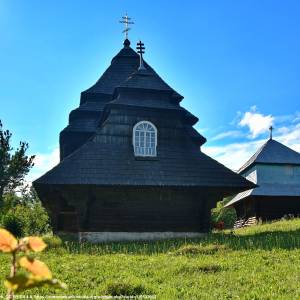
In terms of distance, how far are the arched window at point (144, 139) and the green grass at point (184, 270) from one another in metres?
4.88

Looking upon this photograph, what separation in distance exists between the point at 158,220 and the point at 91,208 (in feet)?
7.76

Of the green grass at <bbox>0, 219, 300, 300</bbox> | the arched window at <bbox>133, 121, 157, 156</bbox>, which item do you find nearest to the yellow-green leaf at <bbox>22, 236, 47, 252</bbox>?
the green grass at <bbox>0, 219, 300, 300</bbox>

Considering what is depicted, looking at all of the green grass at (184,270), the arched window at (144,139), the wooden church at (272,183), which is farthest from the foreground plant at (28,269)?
the wooden church at (272,183)

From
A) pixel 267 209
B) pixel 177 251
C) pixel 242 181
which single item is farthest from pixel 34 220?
pixel 177 251

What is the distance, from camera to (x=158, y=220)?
55.9ft

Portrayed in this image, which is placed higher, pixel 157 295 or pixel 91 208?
pixel 91 208

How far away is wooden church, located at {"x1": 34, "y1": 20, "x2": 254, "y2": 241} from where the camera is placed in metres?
16.5

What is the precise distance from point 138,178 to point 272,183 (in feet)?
46.6

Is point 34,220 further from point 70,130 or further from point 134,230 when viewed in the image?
point 134,230

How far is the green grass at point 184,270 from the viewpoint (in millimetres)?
7789

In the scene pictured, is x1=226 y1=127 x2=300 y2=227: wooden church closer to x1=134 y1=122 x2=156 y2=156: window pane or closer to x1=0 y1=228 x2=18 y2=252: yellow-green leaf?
x1=134 y1=122 x2=156 y2=156: window pane

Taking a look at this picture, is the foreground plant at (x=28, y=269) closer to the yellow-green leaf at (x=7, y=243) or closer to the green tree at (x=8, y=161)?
the yellow-green leaf at (x=7, y=243)

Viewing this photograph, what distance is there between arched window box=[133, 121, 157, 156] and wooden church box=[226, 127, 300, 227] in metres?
11.5

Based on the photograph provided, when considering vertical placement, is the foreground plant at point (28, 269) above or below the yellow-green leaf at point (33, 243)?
below
